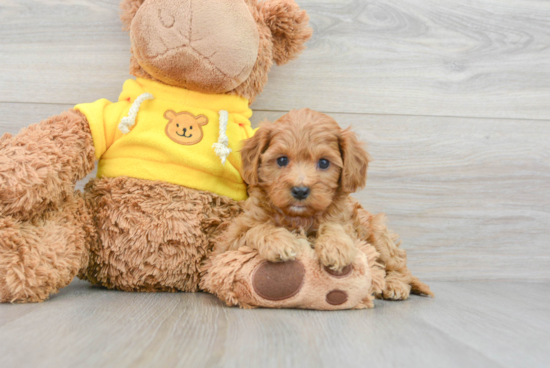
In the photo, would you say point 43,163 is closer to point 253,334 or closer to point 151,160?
point 151,160

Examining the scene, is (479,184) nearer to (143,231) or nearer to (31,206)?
(143,231)

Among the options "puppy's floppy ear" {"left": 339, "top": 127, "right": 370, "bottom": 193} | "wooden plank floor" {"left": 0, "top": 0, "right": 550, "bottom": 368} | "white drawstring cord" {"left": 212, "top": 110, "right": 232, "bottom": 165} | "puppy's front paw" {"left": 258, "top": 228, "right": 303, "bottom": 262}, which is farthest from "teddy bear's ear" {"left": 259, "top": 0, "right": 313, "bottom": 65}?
"puppy's front paw" {"left": 258, "top": 228, "right": 303, "bottom": 262}

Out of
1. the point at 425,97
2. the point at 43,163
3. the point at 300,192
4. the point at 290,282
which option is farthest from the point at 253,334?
the point at 425,97

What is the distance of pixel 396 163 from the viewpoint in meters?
1.90

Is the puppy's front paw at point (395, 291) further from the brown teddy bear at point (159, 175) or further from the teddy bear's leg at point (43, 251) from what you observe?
the teddy bear's leg at point (43, 251)

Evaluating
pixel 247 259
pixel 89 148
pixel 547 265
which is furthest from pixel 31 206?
pixel 547 265

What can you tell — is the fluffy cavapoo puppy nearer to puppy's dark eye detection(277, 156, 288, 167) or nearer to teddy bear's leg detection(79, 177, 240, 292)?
puppy's dark eye detection(277, 156, 288, 167)

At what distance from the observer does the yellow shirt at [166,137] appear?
4.72 ft

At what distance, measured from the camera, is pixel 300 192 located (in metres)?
1.21

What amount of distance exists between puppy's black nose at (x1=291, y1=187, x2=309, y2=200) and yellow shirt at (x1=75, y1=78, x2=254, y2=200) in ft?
0.97

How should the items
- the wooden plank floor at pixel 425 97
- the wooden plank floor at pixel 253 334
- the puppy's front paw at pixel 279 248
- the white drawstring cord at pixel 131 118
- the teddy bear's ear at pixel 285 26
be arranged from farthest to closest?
1. the wooden plank floor at pixel 425 97
2. the teddy bear's ear at pixel 285 26
3. the white drawstring cord at pixel 131 118
4. the puppy's front paw at pixel 279 248
5. the wooden plank floor at pixel 253 334

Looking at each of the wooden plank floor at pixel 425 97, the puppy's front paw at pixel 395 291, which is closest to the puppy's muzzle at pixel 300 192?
the puppy's front paw at pixel 395 291

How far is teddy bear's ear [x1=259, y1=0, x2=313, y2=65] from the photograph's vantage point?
156 centimetres

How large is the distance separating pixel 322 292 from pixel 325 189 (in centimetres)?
28
